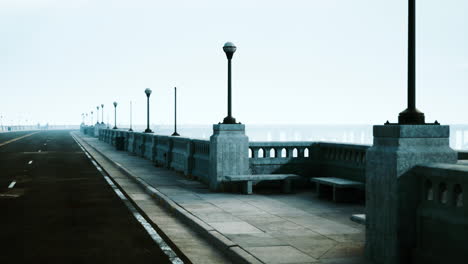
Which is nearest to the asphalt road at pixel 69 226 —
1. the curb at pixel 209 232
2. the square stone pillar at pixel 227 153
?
the curb at pixel 209 232

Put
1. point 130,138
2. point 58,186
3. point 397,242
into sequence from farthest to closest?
1. point 130,138
2. point 58,186
3. point 397,242

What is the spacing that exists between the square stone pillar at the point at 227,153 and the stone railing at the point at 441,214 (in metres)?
8.91

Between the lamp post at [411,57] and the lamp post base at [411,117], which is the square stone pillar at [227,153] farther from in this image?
the lamp post base at [411,117]

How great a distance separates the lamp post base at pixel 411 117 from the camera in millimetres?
6867

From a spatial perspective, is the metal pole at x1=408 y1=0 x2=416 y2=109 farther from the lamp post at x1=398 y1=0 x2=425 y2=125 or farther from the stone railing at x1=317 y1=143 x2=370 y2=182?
the stone railing at x1=317 y1=143 x2=370 y2=182

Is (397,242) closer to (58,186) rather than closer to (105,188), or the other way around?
(105,188)

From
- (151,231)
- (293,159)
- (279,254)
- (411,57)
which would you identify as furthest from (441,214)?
(293,159)

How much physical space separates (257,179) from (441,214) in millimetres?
8563

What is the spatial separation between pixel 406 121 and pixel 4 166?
2332cm

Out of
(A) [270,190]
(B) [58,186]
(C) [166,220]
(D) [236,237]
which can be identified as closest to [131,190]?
(B) [58,186]

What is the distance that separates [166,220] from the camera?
11.2 meters

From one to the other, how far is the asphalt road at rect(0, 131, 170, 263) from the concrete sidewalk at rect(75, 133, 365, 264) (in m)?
1.15

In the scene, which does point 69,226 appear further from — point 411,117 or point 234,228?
point 411,117

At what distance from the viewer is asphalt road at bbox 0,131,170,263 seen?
8.30 meters
